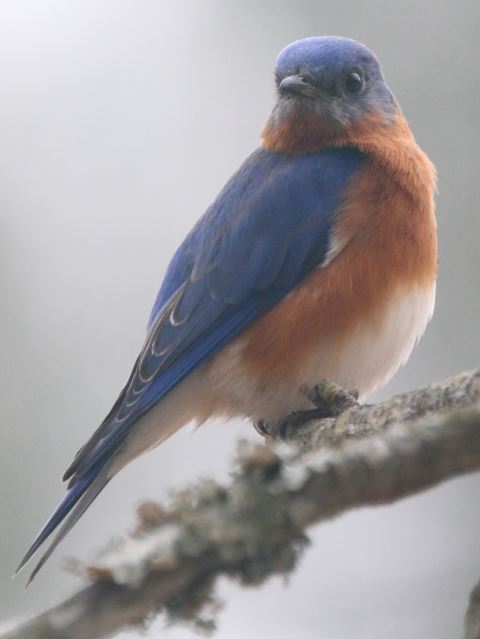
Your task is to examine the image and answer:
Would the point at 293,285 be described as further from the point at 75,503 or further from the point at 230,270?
the point at 75,503

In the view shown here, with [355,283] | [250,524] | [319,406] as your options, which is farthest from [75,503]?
[250,524]

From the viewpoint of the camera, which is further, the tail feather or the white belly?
the white belly

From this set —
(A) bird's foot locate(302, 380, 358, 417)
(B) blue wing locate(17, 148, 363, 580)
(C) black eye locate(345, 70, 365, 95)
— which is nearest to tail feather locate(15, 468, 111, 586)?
(B) blue wing locate(17, 148, 363, 580)

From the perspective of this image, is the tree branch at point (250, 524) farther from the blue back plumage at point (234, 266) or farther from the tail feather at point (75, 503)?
the blue back plumage at point (234, 266)

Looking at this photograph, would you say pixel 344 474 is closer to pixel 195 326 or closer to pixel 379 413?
pixel 379 413

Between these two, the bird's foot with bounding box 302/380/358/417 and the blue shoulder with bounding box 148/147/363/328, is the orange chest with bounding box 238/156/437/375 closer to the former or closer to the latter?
the blue shoulder with bounding box 148/147/363/328

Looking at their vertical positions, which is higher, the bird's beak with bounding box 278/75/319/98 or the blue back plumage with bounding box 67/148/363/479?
the bird's beak with bounding box 278/75/319/98
